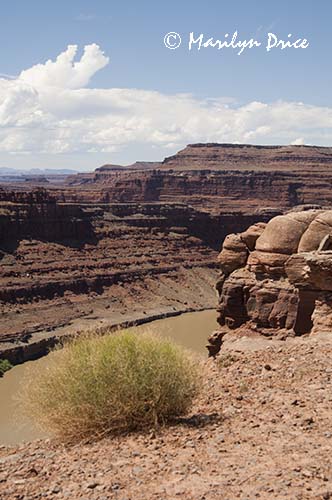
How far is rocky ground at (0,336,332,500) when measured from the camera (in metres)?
6.74

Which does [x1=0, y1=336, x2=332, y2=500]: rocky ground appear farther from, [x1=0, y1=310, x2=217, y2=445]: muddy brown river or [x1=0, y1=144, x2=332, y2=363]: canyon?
[x1=0, y1=144, x2=332, y2=363]: canyon

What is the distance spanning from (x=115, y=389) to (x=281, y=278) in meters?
9.61

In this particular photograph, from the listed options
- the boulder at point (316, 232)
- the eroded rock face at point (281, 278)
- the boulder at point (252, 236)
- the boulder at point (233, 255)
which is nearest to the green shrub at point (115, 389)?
the eroded rock face at point (281, 278)

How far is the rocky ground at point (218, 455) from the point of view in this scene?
6.74m

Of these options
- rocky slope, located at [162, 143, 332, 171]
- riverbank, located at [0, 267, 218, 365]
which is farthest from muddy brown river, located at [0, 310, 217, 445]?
rocky slope, located at [162, 143, 332, 171]

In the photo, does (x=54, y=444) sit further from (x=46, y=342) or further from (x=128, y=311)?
(x=128, y=311)

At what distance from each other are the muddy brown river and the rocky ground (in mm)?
10095

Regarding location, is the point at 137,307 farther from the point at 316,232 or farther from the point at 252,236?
the point at 316,232

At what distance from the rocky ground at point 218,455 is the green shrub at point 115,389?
30cm

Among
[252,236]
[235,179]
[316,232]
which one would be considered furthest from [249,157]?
[316,232]

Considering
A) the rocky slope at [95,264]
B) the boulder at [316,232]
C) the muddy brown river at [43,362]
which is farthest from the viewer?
the rocky slope at [95,264]

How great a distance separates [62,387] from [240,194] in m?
106

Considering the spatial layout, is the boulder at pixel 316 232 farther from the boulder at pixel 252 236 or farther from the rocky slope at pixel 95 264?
the rocky slope at pixel 95 264

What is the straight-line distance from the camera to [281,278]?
17469 mm
